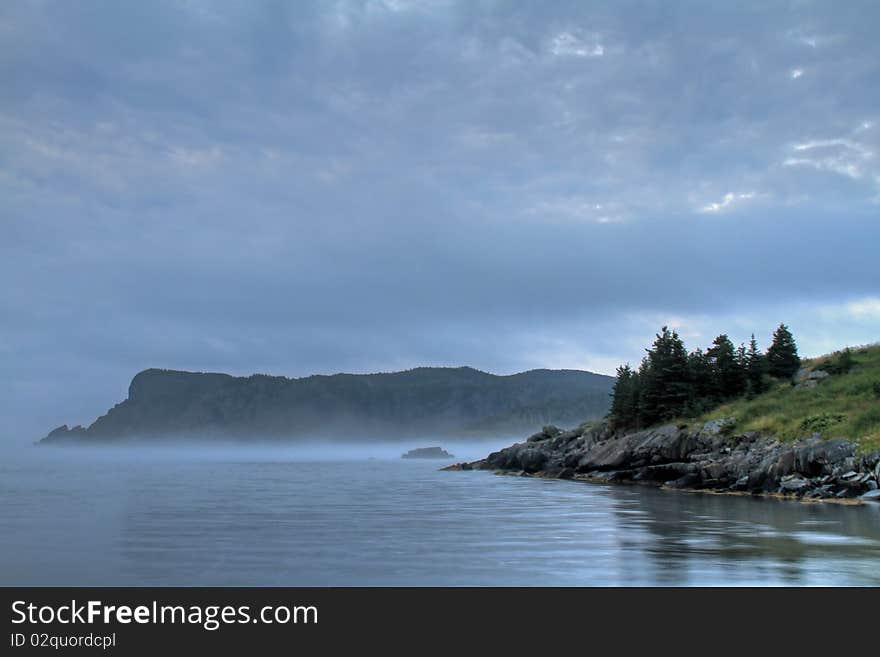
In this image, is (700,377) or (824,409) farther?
(700,377)

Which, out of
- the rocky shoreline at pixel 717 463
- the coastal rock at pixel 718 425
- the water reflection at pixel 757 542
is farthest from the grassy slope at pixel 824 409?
the water reflection at pixel 757 542

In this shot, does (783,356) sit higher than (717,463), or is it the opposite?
(783,356)

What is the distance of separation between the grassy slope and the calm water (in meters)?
9.59

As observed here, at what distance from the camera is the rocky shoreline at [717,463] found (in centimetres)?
4709

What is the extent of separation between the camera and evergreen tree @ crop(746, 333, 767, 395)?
7838cm

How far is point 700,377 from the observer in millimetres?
83625

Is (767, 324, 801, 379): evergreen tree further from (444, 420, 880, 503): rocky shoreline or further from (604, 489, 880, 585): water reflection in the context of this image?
(604, 489, 880, 585): water reflection

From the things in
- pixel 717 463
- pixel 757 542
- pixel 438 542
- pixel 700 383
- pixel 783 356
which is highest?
pixel 783 356

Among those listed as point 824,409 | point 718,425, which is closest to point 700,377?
point 718,425

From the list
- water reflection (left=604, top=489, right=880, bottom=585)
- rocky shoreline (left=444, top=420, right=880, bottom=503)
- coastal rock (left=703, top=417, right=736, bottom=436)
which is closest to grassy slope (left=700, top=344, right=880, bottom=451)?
coastal rock (left=703, top=417, right=736, bottom=436)

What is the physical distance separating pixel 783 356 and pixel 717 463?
29288 mm

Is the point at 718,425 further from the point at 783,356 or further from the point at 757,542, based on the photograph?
the point at 757,542
